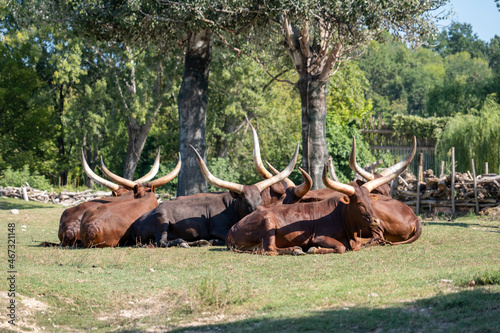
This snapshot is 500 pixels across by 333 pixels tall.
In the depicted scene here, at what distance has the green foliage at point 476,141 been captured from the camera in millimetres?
24156

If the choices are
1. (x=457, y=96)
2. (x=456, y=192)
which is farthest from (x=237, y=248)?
(x=457, y=96)

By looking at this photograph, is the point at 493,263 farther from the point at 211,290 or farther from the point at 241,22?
the point at 241,22

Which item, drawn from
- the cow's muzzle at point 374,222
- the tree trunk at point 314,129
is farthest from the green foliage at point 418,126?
the cow's muzzle at point 374,222

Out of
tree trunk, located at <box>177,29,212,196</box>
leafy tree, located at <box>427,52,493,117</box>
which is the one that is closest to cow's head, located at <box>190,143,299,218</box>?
tree trunk, located at <box>177,29,212,196</box>

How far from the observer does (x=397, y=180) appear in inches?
709

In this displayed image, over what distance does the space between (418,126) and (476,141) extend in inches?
181

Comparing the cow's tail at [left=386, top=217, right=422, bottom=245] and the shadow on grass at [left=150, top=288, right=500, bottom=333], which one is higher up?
the cow's tail at [left=386, top=217, right=422, bottom=245]

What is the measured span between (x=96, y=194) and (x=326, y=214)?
1664 cm

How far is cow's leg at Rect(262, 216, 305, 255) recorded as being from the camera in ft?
29.7

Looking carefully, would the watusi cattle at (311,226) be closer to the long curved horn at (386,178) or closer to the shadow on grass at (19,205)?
the long curved horn at (386,178)

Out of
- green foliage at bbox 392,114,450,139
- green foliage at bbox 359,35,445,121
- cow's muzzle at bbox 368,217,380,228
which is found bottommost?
cow's muzzle at bbox 368,217,380,228

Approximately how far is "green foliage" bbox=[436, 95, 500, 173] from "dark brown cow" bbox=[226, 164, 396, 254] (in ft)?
53.0

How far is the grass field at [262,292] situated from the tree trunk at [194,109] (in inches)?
263

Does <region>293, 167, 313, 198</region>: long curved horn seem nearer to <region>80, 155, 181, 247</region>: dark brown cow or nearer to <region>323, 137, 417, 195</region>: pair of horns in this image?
<region>323, 137, 417, 195</region>: pair of horns
